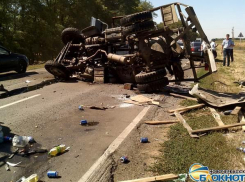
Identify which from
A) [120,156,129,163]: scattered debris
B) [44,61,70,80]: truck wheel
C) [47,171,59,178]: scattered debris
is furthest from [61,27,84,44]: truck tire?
[47,171,59,178]: scattered debris

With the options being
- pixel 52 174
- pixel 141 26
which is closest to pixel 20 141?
pixel 52 174

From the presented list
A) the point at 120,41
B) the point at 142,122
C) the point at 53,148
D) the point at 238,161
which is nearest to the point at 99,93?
the point at 120,41

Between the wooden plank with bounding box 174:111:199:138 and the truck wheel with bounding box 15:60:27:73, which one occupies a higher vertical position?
the truck wheel with bounding box 15:60:27:73

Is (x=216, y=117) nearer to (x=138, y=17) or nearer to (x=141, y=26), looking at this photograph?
(x=141, y=26)

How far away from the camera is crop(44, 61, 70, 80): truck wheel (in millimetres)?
10930

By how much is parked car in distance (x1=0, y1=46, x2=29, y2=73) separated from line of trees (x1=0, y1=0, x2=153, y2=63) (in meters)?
8.23

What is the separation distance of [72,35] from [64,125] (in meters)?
7.27

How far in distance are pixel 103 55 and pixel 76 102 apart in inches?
149

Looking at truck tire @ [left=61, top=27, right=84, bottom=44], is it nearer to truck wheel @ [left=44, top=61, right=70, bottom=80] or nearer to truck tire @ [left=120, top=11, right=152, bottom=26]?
truck wheel @ [left=44, top=61, right=70, bottom=80]

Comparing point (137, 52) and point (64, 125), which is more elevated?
point (137, 52)

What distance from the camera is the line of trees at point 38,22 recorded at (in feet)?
73.8

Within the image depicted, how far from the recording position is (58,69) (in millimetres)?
11031

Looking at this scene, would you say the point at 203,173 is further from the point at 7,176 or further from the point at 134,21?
the point at 134,21

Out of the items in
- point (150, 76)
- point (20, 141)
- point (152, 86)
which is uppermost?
point (150, 76)
